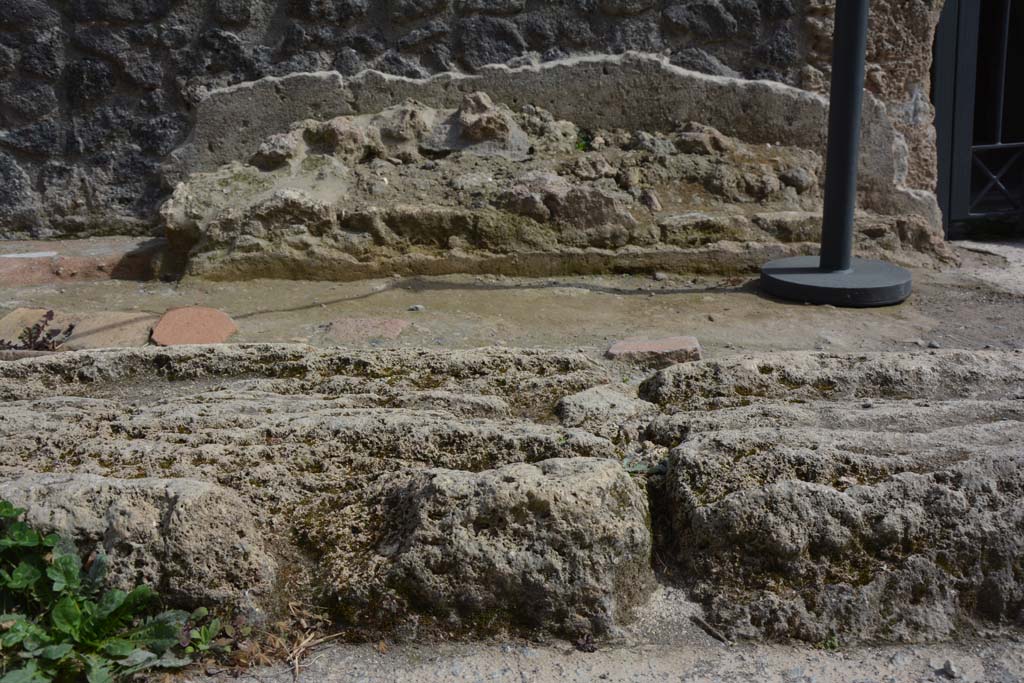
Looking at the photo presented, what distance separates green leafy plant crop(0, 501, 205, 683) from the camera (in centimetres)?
135

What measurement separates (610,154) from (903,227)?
1208mm

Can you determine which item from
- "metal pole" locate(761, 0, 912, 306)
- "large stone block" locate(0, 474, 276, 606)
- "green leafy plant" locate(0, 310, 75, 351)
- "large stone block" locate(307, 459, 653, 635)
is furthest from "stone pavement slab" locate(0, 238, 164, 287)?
"large stone block" locate(307, 459, 653, 635)

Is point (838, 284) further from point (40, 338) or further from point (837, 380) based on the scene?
point (40, 338)

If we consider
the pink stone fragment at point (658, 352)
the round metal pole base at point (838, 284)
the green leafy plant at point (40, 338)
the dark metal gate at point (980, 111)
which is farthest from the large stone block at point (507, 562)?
the dark metal gate at point (980, 111)

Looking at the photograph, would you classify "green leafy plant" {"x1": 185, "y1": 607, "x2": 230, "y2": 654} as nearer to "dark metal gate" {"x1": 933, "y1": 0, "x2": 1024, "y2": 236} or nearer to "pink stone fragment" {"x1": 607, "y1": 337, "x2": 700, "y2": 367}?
"pink stone fragment" {"x1": 607, "y1": 337, "x2": 700, "y2": 367}

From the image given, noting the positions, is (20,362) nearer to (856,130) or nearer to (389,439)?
Answer: (389,439)

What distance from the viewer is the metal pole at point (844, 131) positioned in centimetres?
303

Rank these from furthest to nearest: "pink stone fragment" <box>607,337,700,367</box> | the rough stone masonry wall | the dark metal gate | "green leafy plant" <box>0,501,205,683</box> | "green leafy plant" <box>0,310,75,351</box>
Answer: the dark metal gate < the rough stone masonry wall < "green leafy plant" <box>0,310,75,351</box> < "pink stone fragment" <box>607,337,700,367</box> < "green leafy plant" <box>0,501,205,683</box>

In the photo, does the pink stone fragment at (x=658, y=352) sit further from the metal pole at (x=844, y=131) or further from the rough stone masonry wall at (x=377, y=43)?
the rough stone masonry wall at (x=377, y=43)

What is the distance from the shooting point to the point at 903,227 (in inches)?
144

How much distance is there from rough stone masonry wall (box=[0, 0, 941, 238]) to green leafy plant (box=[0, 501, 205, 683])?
8.86ft

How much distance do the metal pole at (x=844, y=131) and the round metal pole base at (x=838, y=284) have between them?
0.07m

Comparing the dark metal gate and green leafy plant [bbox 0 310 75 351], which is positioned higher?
the dark metal gate

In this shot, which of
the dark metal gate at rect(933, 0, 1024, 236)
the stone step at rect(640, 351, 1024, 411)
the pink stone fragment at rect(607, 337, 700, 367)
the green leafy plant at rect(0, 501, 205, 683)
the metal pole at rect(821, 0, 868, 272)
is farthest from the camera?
the dark metal gate at rect(933, 0, 1024, 236)
